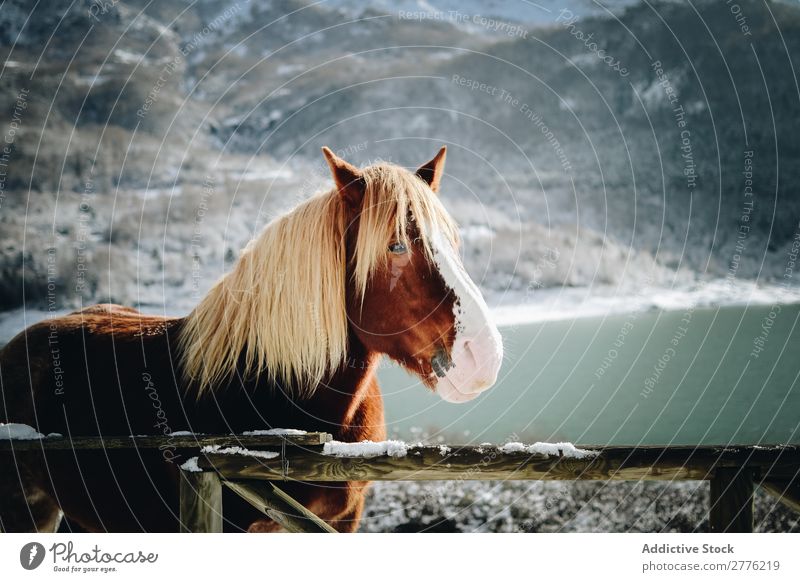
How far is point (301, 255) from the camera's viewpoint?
8.87 feet

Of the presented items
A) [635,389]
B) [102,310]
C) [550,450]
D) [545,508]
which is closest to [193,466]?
[102,310]

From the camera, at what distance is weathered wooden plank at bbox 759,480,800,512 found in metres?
2.81

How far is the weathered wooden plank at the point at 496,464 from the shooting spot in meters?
2.56

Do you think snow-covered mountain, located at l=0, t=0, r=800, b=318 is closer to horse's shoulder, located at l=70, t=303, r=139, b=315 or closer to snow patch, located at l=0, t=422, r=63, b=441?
horse's shoulder, located at l=70, t=303, r=139, b=315

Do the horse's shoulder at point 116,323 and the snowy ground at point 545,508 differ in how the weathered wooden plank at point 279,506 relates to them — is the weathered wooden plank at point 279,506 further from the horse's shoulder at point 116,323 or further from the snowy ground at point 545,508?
the snowy ground at point 545,508

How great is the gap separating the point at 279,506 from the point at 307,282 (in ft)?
3.23

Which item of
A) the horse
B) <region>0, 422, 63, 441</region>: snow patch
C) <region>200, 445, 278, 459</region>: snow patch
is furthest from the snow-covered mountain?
<region>200, 445, 278, 459</region>: snow patch

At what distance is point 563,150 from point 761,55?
674 centimetres

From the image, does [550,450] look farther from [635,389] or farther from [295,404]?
[635,389]

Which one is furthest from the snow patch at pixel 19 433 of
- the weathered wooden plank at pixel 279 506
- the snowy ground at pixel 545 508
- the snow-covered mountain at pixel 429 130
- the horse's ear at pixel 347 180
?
the snow-covered mountain at pixel 429 130

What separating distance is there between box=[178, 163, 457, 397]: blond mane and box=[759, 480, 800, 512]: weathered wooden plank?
1.89m
